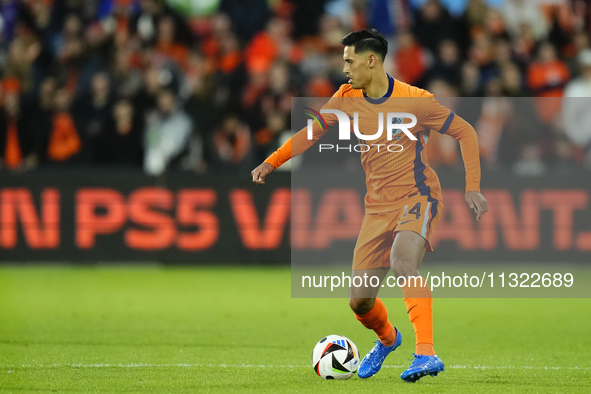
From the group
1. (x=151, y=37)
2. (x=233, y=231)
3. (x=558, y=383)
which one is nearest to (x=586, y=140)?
(x=233, y=231)

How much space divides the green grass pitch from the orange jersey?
120cm

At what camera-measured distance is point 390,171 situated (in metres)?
6.25

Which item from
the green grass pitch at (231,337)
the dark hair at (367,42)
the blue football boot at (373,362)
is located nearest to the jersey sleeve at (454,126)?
the dark hair at (367,42)

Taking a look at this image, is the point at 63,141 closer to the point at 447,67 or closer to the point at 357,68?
the point at 447,67

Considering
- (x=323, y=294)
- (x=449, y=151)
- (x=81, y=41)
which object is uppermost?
Answer: (x=81, y=41)

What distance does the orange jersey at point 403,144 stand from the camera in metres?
6.17

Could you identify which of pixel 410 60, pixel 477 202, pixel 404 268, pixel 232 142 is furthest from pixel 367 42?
pixel 410 60

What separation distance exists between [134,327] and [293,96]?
5496 millimetres

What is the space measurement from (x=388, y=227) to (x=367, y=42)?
118cm

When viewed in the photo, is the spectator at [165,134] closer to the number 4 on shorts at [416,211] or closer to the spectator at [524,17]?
the spectator at [524,17]

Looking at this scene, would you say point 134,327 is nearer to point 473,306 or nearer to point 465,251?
point 473,306

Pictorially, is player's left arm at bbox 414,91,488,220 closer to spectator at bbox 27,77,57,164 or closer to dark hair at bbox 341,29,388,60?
dark hair at bbox 341,29,388,60

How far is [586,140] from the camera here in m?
12.9

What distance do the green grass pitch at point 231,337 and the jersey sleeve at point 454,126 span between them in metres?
1.35
